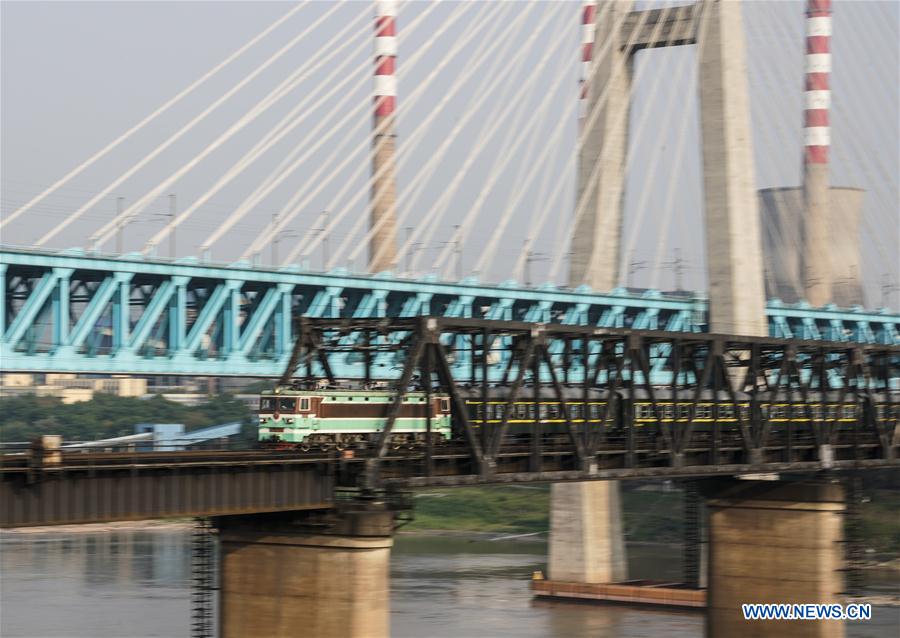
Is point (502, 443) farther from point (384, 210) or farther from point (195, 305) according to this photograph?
point (384, 210)

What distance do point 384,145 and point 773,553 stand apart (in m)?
40.8

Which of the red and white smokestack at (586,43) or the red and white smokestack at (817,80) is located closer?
the red and white smokestack at (586,43)

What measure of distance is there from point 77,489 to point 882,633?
141 ft

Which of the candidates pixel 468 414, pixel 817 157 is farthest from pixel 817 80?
pixel 468 414

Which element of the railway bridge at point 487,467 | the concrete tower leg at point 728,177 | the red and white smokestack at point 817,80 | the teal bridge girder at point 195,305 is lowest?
the railway bridge at point 487,467

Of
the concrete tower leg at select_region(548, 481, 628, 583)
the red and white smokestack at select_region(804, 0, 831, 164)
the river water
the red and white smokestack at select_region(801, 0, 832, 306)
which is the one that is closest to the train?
the river water

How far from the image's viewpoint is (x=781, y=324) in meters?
97.8

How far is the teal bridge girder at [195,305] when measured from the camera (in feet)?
182

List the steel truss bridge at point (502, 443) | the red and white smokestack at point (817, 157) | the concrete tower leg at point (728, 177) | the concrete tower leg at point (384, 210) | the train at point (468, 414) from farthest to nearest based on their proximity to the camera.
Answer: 1. the red and white smokestack at point (817, 157)
2. the concrete tower leg at point (384, 210)
3. the concrete tower leg at point (728, 177)
4. the train at point (468, 414)
5. the steel truss bridge at point (502, 443)

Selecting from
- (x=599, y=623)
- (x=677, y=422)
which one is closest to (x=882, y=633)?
(x=599, y=623)

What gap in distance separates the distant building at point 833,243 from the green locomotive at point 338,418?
88.7m

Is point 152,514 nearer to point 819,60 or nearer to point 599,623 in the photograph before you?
point 599,623

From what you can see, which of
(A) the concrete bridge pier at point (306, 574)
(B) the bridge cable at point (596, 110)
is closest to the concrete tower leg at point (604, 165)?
(B) the bridge cable at point (596, 110)

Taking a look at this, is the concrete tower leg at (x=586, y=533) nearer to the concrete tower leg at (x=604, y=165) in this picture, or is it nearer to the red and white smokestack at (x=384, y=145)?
the concrete tower leg at (x=604, y=165)
